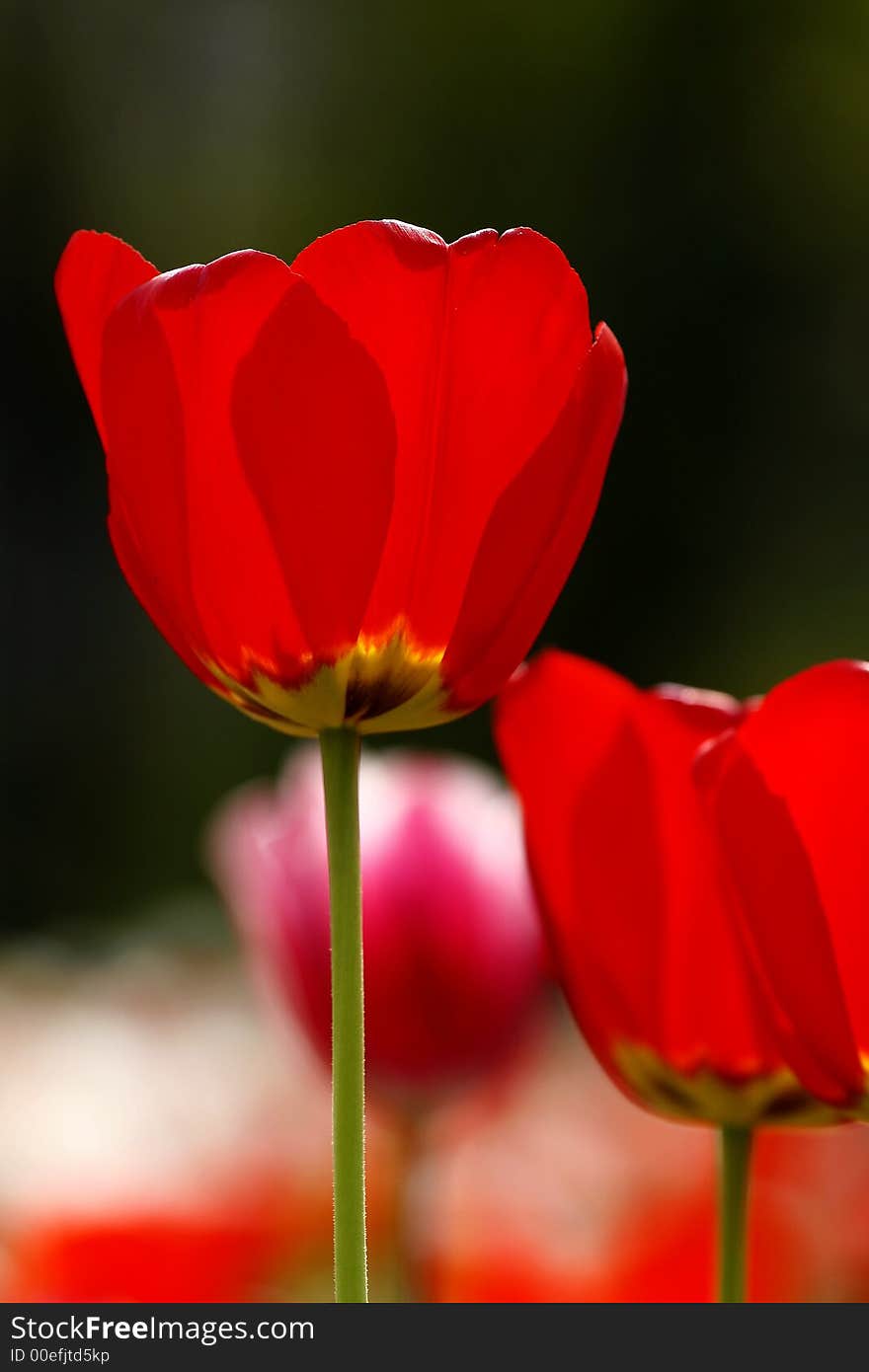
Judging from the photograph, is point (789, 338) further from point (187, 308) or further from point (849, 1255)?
point (187, 308)

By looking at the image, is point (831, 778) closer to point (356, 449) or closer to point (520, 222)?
point (356, 449)

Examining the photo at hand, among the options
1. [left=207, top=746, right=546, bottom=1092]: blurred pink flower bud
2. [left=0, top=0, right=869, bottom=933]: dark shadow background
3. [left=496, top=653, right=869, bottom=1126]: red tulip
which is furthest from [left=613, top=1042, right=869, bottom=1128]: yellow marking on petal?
[left=0, top=0, right=869, bottom=933]: dark shadow background

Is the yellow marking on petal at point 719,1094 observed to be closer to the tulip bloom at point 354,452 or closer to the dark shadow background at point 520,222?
the tulip bloom at point 354,452

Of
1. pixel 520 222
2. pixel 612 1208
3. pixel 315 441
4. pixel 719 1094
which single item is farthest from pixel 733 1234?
pixel 520 222

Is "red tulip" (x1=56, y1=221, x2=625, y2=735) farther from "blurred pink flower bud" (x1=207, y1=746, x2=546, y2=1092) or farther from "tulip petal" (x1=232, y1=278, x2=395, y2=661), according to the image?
"blurred pink flower bud" (x1=207, y1=746, x2=546, y2=1092)

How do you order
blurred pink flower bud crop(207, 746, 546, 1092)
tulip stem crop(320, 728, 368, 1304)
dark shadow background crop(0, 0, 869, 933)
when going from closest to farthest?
tulip stem crop(320, 728, 368, 1304) → blurred pink flower bud crop(207, 746, 546, 1092) → dark shadow background crop(0, 0, 869, 933)

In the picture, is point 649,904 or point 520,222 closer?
point 649,904

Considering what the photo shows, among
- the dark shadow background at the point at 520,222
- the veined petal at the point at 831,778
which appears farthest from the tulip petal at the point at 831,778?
the dark shadow background at the point at 520,222
